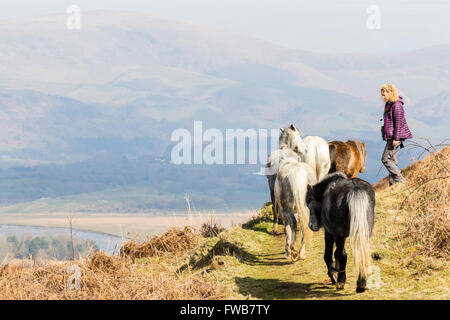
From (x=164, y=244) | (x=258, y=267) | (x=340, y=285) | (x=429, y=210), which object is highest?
(x=429, y=210)

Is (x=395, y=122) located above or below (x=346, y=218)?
above

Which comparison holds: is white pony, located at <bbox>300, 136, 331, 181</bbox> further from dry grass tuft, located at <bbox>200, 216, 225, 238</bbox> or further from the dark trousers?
dry grass tuft, located at <bbox>200, 216, 225, 238</bbox>

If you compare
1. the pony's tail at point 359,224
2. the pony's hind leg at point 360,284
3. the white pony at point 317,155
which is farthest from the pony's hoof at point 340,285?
the white pony at point 317,155

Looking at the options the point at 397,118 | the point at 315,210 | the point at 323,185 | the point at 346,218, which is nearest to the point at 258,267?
the point at 315,210

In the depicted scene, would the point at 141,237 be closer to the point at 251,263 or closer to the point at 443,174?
the point at 251,263

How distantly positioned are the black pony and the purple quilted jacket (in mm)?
7291

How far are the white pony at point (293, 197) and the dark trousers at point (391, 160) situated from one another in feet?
18.7

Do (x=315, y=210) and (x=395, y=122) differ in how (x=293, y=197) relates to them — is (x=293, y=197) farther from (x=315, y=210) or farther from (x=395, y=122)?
(x=395, y=122)

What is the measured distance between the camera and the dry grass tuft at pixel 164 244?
16700 millimetres

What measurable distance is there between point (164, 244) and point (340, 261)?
7253mm

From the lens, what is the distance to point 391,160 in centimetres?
1909
